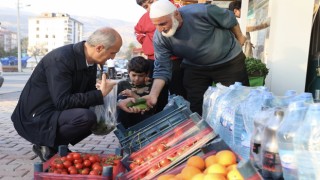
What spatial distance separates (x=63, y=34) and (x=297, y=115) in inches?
6327

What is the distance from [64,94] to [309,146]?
2400 millimetres

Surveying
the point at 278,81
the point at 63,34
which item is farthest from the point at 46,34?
the point at 278,81

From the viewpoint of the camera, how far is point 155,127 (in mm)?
3508

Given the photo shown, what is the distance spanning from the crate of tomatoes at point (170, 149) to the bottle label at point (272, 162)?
615 mm

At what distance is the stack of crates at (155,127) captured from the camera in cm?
337

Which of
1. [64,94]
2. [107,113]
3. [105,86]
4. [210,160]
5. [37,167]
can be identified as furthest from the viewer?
[107,113]

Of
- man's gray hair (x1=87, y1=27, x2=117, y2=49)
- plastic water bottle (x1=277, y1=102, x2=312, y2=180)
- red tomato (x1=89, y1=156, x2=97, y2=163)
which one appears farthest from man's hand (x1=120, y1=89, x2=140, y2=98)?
plastic water bottle (x1=277, y1=102, x2=312, y2=180)

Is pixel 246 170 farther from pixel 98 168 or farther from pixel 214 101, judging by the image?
pixel 214 101

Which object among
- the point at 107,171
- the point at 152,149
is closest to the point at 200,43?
the point at 152,149

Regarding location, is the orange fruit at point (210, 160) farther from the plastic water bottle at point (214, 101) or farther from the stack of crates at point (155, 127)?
the plastic water bottle at point (214, 101)

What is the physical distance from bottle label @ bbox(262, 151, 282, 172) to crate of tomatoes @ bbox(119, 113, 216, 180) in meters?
0.62

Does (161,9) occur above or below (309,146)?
above

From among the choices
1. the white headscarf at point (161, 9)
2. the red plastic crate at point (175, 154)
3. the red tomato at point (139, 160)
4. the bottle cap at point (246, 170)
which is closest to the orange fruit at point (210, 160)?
the red plastic crate at point (175, 154)

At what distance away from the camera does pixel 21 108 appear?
3.91m
